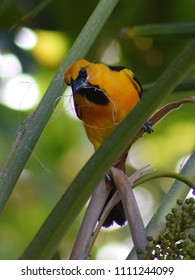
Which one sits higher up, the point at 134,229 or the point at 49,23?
the point at 49,23

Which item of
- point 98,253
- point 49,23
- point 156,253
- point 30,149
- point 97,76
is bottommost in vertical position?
point 156,253

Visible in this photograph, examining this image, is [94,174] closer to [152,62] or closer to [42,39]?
[152,62]

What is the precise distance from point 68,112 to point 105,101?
68 centimetres

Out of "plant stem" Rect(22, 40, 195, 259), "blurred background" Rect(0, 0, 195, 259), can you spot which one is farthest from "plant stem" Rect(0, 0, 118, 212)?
"blurred background" Rect(0, 0, 195, 259)

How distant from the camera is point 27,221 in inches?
76.9

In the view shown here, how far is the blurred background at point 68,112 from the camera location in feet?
5.75

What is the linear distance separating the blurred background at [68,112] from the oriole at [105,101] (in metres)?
0.54

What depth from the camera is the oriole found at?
1.07 metres

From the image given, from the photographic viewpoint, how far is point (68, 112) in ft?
5.85

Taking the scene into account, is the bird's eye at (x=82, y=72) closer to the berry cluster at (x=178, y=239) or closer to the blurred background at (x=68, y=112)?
the berry cluster at (x=178, y=239)

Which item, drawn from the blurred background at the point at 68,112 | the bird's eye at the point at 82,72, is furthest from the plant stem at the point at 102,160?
the blurred background at the point at 68,112

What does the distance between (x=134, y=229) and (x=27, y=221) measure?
1.24 metres

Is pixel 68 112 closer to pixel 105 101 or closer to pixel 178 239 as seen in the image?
pixel 105 101
